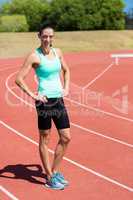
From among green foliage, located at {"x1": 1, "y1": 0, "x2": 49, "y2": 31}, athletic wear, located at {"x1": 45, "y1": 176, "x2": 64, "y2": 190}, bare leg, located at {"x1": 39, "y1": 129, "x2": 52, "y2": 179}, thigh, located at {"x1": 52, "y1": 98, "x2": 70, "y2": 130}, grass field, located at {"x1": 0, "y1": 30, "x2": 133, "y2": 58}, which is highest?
thigh, located at {"x1": 52, "y1": 98, "x2": 70, "y2": 130}

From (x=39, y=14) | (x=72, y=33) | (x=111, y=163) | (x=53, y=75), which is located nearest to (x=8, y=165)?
(x=111, y=163)

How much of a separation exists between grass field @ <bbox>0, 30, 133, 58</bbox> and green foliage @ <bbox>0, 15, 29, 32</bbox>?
875 cm

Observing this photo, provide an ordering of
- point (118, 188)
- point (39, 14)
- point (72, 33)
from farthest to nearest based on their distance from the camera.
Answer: point (39, 14), point (72, 33), point (118, 188)

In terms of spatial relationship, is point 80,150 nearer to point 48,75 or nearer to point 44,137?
point 44,137

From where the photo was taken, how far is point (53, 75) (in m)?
6.14

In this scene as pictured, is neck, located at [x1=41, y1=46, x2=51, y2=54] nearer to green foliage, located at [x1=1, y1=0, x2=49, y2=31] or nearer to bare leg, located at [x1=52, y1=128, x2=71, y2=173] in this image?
bare leg, located at [x1=52, y1=128, x2=71, y2=173]

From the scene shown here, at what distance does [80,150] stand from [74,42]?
112ft

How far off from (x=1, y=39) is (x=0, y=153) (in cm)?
3282

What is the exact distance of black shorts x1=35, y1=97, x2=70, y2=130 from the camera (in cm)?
619

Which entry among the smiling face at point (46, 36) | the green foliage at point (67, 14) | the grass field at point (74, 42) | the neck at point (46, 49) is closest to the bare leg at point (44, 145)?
A: the neck at point (46, 49)

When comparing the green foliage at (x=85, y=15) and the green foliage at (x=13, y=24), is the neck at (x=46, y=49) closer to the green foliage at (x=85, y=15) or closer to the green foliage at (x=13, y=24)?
the green foliage at (x=85, y=15)

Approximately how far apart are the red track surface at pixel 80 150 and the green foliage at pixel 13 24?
123 feet

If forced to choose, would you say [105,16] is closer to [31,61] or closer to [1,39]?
[1,39]

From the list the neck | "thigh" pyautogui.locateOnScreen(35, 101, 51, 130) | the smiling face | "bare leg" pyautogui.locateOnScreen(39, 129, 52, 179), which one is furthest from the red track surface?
the smiling face
